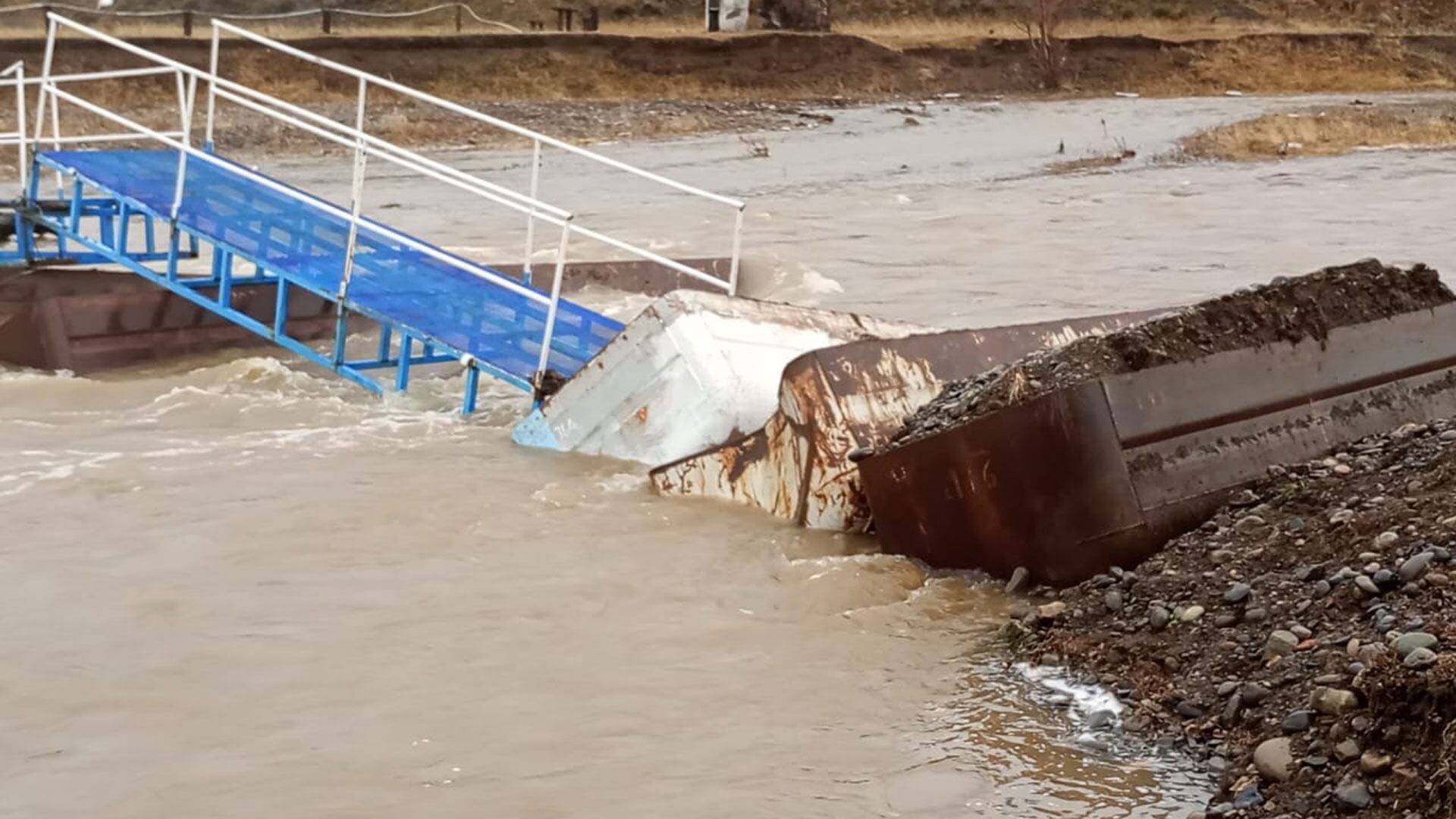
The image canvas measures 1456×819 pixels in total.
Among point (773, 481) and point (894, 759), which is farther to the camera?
point (773, 481)

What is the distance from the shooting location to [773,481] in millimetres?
7168

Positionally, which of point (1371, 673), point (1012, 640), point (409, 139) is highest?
point (1371, 673)

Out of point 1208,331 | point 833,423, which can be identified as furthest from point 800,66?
point 1208,331

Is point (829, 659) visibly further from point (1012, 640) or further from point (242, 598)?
point (242, 598)

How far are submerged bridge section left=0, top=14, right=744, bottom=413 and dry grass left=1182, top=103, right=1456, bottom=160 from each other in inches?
636

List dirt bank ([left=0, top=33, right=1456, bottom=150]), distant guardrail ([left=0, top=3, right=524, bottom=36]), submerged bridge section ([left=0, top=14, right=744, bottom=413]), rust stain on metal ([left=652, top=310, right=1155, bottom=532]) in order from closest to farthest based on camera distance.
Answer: rust stain on metal ([left=652, top=310, right=1155, bottom=532]) → submerged bridge section ([left=0, top=14, right=744, bottom=413]) → dirt bank ([left=0, top=33, right=1456, bottom=150]) → distant guardrail ([left=0, top=3, right=524, bottom=36])

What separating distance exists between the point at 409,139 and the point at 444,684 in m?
24.5

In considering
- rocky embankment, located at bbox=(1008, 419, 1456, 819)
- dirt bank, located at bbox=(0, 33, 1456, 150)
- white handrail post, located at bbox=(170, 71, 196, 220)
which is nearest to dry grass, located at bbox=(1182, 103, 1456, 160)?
dirt bank, located at bbox=(0, 33, 1456, 150)

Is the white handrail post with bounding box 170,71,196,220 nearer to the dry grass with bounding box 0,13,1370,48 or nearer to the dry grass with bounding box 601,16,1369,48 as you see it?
the dry grass with bounding box 0,13,1370,48

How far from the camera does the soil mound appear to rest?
6.02 meters

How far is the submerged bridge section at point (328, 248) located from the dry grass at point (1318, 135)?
53.0 feet

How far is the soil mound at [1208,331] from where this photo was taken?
6016mm

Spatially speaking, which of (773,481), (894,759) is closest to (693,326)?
(773,481)

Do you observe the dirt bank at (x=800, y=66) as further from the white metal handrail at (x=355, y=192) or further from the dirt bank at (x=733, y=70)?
the white metal handrail at (x=355, y=192)
